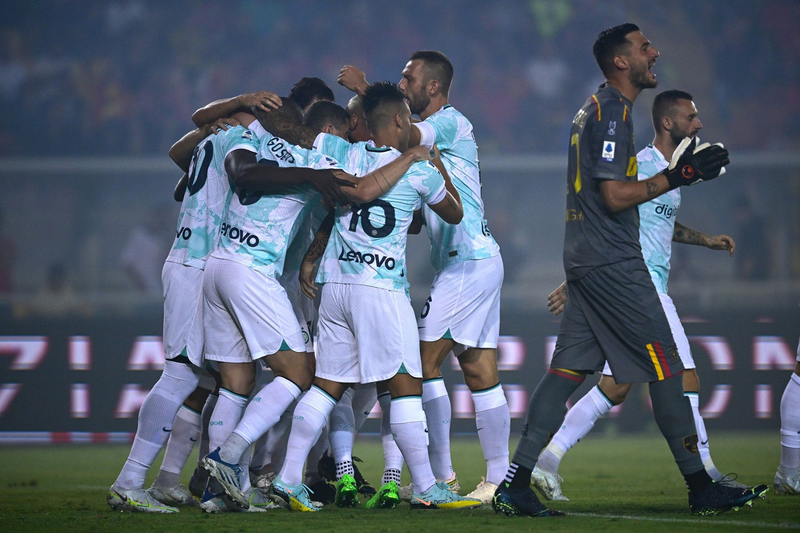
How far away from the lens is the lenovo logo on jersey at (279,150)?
187 inches

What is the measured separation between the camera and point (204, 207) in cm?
512

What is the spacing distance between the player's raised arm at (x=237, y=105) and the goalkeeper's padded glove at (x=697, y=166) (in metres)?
2.20

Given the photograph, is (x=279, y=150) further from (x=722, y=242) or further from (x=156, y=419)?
(x=722, y=242)

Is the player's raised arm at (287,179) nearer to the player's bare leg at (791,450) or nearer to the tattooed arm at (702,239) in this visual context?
the tattooed arm at (702,239)

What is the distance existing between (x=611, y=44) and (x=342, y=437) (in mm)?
2643

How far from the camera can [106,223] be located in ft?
42.4

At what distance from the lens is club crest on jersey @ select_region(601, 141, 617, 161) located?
4184 mm

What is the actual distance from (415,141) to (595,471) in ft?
11.5

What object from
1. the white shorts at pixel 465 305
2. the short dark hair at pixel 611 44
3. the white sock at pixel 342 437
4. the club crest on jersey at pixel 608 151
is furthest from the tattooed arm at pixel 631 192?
the white sock at pixel 342 437

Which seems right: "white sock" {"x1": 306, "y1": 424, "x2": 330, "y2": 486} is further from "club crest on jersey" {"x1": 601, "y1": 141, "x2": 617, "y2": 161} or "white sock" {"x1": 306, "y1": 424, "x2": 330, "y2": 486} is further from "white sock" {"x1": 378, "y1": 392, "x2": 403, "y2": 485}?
"club crest on jersey" {"x1": 601, "y1": 141, "x2": 617, "y2": 161}

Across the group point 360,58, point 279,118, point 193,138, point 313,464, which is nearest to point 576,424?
point 313,464

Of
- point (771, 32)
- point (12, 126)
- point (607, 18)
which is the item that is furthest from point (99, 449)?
point (771, 32)

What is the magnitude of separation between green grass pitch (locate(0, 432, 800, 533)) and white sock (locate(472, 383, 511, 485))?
40 centimetres

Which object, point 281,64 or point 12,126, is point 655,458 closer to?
point 281,64
